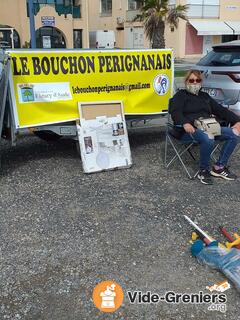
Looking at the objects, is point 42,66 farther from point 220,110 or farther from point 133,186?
point 220,110

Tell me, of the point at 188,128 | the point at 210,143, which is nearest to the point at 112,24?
the point at 188,128

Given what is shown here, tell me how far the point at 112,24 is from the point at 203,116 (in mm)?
45193

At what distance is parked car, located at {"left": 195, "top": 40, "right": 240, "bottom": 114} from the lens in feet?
21.8

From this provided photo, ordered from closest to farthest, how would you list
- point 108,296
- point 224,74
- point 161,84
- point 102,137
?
1. point 108,296
2. point 102,137
3. point 161,84
4. point 224,74

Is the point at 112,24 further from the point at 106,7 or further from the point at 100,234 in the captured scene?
the point at 100,234

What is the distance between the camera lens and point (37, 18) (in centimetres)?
3328

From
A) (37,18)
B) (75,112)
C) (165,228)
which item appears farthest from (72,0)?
(165,228)

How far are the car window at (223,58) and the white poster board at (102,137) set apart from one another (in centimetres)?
215

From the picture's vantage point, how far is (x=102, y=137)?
570cm

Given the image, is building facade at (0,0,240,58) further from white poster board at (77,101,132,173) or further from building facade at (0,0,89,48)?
white poster board at (77,101,132,173)

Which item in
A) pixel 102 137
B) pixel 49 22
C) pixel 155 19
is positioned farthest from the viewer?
pixel 49 22

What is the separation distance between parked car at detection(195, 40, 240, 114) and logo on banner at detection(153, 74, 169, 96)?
0.88 meters

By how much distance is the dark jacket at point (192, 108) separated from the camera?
5.52 m

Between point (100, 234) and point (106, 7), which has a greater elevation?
point (106, 7)
